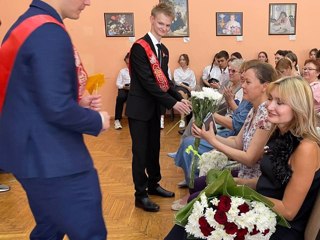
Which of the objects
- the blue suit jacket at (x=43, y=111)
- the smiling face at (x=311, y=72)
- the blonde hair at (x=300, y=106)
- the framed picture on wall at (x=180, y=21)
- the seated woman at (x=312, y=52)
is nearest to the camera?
the blue suit jacket at (x=43, y=111)

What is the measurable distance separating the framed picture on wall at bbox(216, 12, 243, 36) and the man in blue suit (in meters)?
6.01

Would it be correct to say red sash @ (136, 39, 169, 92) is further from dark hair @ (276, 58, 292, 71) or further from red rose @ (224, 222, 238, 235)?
dark hair @ (276, 58, 292, 71)

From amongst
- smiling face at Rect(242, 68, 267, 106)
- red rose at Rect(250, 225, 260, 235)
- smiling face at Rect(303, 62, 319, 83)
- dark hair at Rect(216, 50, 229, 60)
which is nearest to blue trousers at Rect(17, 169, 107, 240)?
red rose at Rect(250, 225, 260, 235)

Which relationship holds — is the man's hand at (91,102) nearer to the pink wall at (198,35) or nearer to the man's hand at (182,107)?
the man's hand at (182,107)

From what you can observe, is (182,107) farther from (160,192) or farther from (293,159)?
(293,159)

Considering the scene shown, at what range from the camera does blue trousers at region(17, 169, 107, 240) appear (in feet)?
4.29

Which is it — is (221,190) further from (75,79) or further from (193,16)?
(193,16)

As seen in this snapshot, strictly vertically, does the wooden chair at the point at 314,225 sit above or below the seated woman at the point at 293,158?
below

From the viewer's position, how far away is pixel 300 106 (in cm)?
164

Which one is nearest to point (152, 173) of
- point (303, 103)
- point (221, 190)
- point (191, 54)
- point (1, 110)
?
point (221, 190)

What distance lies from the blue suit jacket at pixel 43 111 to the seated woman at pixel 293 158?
89 cm

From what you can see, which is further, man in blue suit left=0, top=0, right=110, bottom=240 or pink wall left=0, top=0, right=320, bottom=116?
pink wall left=0, top=0, right=320, bottom=116

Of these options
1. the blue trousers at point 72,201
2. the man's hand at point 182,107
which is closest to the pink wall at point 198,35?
the man's hand at point 182,107

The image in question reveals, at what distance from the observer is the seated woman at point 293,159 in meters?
1.55
